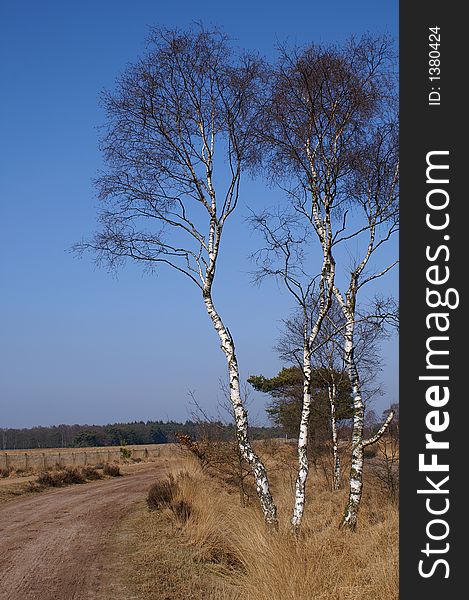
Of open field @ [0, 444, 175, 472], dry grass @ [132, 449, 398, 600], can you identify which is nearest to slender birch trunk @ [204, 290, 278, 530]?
dry grass @ [132, 449, 398, 600]

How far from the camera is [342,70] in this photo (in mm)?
12867

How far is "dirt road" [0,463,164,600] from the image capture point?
9.99 meters

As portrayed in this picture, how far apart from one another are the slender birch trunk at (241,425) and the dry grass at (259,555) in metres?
0.34

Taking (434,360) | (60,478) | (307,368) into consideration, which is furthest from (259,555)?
(60,478)

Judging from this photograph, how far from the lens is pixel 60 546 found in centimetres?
1355

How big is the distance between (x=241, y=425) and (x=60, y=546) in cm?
437

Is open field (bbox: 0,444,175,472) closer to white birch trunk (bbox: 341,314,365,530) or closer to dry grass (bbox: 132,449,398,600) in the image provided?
dry grass (bbox: 132,449,398,600)

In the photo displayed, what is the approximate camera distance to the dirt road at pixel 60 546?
393 inches

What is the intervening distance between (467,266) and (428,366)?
0.82 metres

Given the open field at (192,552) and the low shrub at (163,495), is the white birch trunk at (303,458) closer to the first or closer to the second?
the open field at (192,552)

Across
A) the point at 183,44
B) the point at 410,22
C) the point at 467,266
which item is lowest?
the point at 467,266

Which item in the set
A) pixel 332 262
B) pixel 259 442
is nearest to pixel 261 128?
pixel 332 262

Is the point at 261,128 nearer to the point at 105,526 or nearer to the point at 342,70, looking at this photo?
the point at 342,70

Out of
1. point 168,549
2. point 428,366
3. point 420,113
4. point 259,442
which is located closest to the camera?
A: point 428,366
